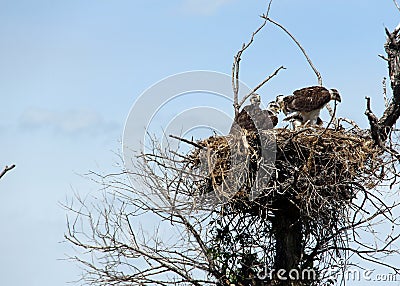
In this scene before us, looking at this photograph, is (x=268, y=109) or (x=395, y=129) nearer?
(x=395, y=129)

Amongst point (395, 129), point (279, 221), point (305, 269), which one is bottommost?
point (305, 269)

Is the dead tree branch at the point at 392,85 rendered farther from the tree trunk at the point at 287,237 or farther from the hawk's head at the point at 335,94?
the tree trunk at the point at 287,237

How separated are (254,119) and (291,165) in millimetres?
795

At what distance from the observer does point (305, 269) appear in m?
8.35

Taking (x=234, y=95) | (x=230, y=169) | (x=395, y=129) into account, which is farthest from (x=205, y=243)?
(x=395, y=129)

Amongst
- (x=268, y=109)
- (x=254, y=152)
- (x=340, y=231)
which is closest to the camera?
(x=254, y=152)

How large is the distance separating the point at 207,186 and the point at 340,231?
1727 mm

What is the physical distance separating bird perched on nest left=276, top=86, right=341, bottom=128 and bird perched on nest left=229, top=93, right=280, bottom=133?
1.59ft

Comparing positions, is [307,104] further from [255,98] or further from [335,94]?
[255,98]

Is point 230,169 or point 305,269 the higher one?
point 230,169

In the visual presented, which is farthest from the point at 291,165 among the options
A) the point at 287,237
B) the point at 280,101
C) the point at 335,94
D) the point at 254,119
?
the point at 335,94

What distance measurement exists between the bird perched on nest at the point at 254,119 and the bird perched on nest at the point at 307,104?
0.49m

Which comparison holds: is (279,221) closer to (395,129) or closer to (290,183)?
(290,183)

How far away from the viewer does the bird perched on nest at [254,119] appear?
794 centimetres
